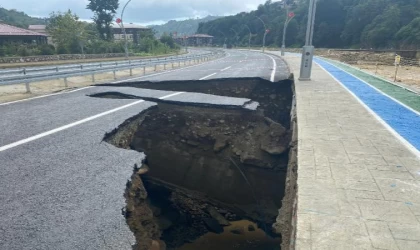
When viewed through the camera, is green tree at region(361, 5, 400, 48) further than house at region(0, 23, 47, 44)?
Yes

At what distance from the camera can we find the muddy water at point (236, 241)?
7.12 m

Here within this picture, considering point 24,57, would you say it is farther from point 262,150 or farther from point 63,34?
point 262,150

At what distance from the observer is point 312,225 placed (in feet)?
9.83

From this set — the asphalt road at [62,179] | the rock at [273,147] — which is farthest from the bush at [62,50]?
the rock at [273,147]

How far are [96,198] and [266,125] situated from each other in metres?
6.54

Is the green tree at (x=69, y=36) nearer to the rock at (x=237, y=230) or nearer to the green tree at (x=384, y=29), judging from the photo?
the rock at (x=237, y=230)

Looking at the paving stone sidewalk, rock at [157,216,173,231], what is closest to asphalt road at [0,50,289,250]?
the paving stone sidewalk

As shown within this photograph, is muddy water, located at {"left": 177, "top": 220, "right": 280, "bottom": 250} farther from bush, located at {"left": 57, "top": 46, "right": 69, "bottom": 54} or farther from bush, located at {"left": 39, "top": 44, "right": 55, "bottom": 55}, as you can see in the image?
bush, located at {"left": 57, "top": 46, "right": 69, "bottom": 54}

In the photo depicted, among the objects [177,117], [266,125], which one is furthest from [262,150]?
[177,117]

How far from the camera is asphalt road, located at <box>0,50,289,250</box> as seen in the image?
294cm

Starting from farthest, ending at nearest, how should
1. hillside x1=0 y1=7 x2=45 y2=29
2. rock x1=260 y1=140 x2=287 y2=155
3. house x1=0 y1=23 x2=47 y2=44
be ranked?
hillside x1=0 y1=7 x2=45 y2=29, house x1=0 y1=23 x2=47 y2=44, rock x1=260 y1=140 x2=287 y2=155

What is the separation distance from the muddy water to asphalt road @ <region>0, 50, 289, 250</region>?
341cm

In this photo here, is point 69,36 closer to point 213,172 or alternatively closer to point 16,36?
point 16,36

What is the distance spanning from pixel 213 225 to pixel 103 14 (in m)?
47.9
